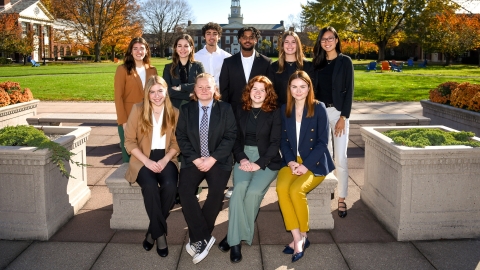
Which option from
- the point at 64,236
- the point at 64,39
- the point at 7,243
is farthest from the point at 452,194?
the point at 64,39

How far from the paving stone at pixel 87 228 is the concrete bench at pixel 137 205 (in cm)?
15

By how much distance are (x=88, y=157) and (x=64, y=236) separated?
3.25 metres

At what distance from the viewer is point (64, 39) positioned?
2298 inches

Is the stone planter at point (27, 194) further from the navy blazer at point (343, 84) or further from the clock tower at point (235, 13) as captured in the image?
the clock tower at point (235, 13)

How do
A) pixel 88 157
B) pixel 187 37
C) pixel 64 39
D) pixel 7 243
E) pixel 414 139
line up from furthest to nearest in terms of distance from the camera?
pixel 64 39
pixel 88 157
pixel 187 37
pixel 414 139
pixel 7 243

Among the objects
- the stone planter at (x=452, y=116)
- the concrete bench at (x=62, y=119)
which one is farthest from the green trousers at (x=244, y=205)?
the concrete bench at (x=62, y=119)

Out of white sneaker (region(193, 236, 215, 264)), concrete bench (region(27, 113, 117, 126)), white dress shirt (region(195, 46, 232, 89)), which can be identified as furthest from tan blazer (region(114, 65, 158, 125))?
concrete bench (region(27, 113, 117, 126))

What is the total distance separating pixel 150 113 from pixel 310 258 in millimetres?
2047

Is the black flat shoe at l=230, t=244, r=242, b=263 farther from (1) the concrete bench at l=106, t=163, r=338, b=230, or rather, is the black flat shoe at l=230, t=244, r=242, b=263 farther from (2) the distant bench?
(2) the distant bench

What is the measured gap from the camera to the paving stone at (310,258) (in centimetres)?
351

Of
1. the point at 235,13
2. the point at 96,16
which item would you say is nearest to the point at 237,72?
the point at 96,16

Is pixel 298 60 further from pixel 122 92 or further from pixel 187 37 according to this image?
pixel 122 92

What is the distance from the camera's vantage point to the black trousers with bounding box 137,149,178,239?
3752 mm

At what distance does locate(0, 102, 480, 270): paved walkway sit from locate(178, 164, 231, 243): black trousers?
24 centimetres
